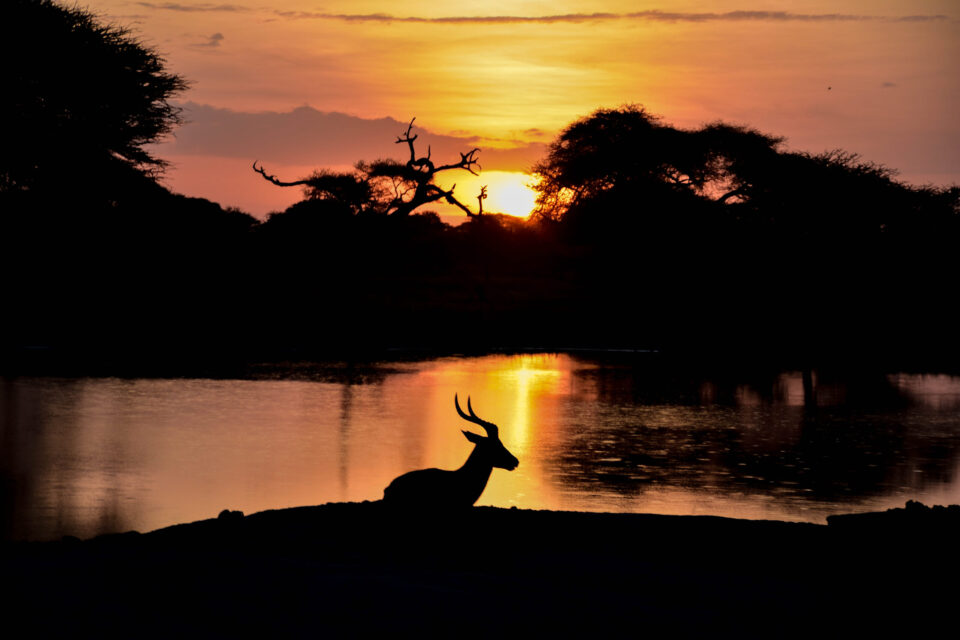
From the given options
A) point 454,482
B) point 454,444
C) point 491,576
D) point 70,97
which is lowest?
point 454,444

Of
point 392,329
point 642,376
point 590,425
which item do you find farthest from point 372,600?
point 392,329

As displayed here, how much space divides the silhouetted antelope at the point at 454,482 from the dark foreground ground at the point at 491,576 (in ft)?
0.36

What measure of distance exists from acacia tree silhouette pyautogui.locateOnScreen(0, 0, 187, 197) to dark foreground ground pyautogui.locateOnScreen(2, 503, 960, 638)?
14.6m

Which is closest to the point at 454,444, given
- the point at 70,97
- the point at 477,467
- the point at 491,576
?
the point at 477,467

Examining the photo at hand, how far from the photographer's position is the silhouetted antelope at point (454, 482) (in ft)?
24.4

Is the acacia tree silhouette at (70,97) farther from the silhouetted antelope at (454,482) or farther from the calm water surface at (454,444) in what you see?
the silhouetted antelope at (454,482)

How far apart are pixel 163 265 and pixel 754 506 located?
31249 mm

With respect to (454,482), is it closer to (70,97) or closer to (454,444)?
(454,444)

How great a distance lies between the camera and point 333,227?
43.6m

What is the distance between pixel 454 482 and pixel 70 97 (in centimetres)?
1602

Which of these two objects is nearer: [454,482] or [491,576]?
[491,576]

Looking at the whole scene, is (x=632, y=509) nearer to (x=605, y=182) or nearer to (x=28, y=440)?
(x=28, y=440)

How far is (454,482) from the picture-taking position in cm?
746

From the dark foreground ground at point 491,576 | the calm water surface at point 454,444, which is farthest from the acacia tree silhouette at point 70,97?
the dark foreground ground at point 491,576
